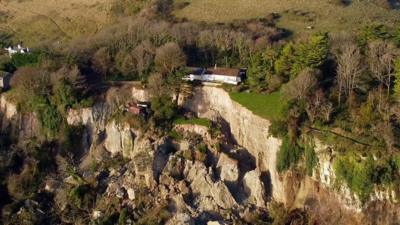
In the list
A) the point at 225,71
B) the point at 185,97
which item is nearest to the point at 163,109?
the point at 185,97

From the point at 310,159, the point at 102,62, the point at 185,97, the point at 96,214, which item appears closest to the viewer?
the point at 310,159

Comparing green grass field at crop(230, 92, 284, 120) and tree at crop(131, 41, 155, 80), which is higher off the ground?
tree at crop(131, 41, 155, 80)

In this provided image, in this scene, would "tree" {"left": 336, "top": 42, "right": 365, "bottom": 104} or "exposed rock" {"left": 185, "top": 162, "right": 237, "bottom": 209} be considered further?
"tree" {"left": 336, "top": 42, "right": 365, "bottom": 104}

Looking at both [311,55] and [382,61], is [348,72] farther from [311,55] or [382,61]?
[311,55]

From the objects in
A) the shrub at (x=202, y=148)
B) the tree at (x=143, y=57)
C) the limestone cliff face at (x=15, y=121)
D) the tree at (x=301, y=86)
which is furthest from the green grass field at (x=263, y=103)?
the limestone cliff face at (x=15, y=121)

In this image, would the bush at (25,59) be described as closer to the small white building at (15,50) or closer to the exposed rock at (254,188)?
the small white building at (15,50)

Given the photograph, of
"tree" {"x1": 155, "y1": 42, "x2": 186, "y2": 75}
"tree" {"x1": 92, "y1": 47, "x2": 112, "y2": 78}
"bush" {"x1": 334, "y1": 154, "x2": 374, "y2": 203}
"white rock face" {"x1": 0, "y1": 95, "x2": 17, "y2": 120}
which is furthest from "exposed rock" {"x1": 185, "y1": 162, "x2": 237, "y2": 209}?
"white rock face" {"x1": 0, "y1": 95, "x2": 17, "y2": 120}

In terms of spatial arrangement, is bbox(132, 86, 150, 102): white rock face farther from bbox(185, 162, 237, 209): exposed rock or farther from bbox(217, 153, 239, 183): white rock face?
bbox(217, 153, 239, 183): white rock face

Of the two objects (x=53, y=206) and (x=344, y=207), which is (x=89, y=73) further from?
(x=344, y=207)
